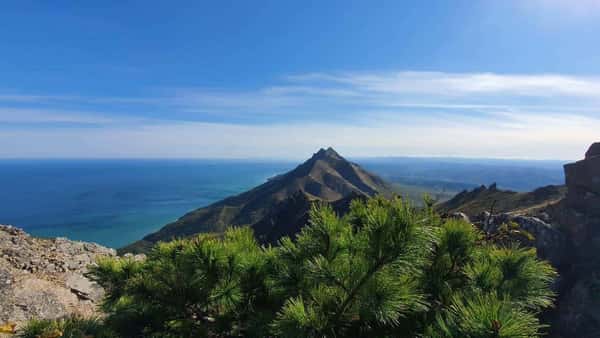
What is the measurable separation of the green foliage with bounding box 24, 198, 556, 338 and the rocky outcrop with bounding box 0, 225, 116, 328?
519cm

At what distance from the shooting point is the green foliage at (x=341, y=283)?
2.59 metres

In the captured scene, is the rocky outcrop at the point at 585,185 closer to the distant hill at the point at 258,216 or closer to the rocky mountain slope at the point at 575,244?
the rocky mountain slope at the point at 575,244

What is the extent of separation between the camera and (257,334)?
333 centimetres

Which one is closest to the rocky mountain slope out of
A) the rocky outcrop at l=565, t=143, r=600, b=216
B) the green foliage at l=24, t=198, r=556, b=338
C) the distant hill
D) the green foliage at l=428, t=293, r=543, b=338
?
the rocky outcrop at l=565, t=143, r=600, b=216

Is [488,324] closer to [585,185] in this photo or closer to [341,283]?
[341,283]

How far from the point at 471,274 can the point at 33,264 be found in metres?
13.0

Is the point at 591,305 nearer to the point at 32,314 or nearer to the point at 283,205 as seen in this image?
the point at 32,314

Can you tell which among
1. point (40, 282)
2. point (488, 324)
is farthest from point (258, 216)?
point (488, 324)

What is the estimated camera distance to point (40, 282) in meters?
9.34

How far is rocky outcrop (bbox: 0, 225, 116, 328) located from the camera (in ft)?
27.0

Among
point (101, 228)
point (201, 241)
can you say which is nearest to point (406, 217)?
point (201, 241)

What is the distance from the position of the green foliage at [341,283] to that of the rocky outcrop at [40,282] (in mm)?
5193

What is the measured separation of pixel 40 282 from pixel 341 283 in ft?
35.3

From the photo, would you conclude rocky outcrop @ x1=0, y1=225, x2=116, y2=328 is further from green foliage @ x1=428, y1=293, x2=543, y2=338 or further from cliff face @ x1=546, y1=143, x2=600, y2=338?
cliff face @ x1=546, y1=143, x2=600, y2=338
